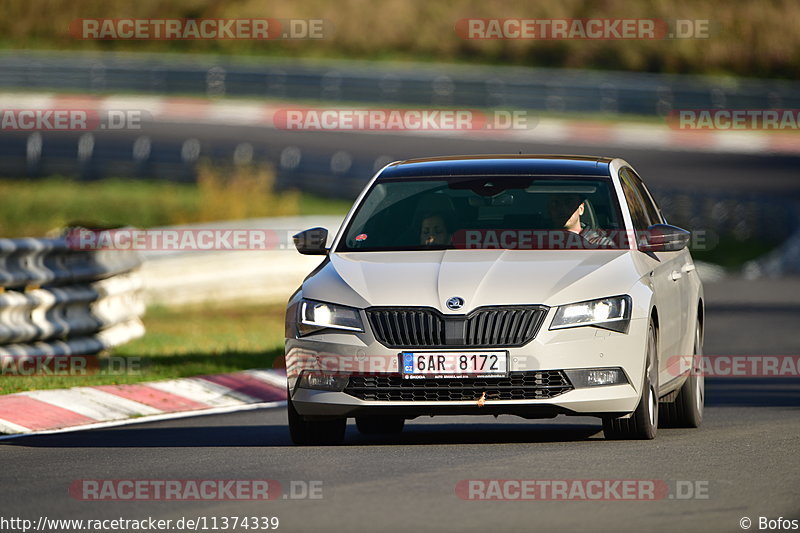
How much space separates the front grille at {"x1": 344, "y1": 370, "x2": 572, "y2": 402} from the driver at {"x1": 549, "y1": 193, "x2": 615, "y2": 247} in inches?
48.4

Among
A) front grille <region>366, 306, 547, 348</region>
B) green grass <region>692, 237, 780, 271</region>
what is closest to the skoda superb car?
front grille <region>366, 306, 547, 348</region>

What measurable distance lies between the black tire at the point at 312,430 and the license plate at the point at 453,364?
68cm

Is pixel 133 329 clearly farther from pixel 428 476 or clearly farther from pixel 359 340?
pixel 428 476

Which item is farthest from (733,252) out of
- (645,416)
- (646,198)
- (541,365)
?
(541,365)

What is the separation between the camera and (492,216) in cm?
1071

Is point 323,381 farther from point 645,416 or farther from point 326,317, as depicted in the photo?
point 645,416

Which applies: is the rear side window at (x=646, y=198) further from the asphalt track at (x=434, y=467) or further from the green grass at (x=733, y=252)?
the green grass at (x=733, y=252)

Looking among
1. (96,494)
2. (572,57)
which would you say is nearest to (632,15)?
(572,57)

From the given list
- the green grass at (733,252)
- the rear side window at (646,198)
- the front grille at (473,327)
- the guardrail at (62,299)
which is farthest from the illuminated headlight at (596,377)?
the green grass at (733,252)

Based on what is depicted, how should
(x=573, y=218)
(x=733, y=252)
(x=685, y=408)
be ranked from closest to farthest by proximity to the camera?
(x=573, y=218), (x=685, y=408), (x=733, y=252)

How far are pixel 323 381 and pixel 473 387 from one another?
880 millimetres

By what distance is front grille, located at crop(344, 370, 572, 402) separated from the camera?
380 inches

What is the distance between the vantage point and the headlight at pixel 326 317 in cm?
978

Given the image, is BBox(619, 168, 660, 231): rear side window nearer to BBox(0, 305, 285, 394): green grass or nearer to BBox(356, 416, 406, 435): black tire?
BBox(356, 416, 406, 435): black tire
